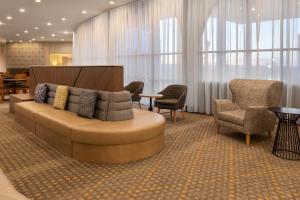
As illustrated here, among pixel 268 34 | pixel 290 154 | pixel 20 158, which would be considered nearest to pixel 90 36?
pixel 268 34

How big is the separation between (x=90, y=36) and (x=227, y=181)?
10.3 m

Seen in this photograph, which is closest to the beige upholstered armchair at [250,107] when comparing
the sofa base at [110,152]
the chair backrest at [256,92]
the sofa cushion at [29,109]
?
the chair backrest at [256,92]

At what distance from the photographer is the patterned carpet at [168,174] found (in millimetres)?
2580

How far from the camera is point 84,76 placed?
4.82 m

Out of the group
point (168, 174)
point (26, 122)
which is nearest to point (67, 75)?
point (26, 122)

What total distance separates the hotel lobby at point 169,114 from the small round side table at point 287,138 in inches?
0.7

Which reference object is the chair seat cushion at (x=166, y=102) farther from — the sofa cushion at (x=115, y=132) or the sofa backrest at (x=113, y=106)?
the sofa cushion at (x=115, y=132)

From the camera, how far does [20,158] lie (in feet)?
11.8

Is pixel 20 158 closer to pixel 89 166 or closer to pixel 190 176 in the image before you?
pixel 89 166

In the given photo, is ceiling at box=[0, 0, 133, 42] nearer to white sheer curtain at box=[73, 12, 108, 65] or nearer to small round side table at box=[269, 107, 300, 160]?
white sheer curtain at box=[73, 12, 108, 65]

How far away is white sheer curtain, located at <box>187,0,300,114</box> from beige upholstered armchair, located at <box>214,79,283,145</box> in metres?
0.93

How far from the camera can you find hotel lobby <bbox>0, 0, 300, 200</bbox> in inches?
111

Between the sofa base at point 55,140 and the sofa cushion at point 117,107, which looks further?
the sofa cushion at point 117,107

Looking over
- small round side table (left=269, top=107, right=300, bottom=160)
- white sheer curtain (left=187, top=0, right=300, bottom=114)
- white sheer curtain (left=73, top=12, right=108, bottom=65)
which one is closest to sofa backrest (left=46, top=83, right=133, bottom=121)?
small round side table (left=269, top=107, right=300, bottom=160)
